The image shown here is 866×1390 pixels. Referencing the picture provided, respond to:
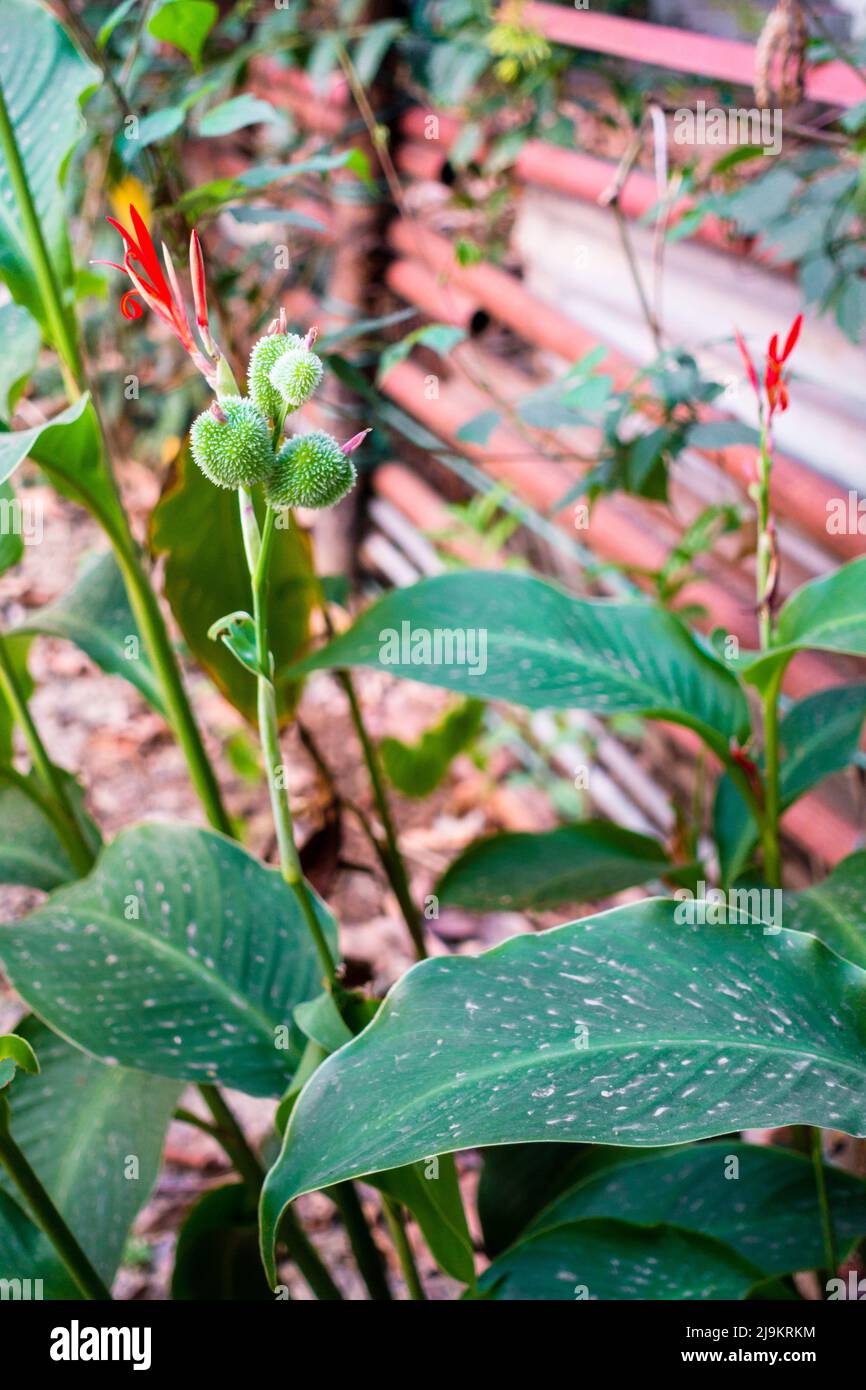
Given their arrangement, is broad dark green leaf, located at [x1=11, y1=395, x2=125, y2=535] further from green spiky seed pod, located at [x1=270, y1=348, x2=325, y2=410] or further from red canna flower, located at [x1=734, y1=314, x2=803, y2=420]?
red canna flower, located at [x1=734, y1=314, x2=803, y2=420]

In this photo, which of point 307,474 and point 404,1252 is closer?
point 307,474

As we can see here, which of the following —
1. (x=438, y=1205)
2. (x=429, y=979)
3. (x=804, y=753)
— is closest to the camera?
(x=429, y=979)

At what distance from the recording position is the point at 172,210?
43.4 inches

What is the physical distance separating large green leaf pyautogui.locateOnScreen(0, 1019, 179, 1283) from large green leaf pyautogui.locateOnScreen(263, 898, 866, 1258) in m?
0.34

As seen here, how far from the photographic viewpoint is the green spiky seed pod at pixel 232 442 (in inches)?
22.8

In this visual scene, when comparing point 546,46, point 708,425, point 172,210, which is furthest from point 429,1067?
point 546,46

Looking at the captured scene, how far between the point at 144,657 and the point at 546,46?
3.71ft

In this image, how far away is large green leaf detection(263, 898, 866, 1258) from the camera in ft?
2.03

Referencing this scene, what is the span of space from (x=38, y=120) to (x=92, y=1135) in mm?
866

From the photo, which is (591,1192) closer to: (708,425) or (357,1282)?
(357,1282)

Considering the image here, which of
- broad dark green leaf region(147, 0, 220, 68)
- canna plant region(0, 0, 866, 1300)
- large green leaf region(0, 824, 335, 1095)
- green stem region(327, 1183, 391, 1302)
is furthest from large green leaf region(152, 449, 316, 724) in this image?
green stem region(327, 1183, 391, 1302)

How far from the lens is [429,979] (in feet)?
2.26

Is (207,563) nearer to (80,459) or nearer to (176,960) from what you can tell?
(80,459)

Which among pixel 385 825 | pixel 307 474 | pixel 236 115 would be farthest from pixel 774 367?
pixel 385 825
